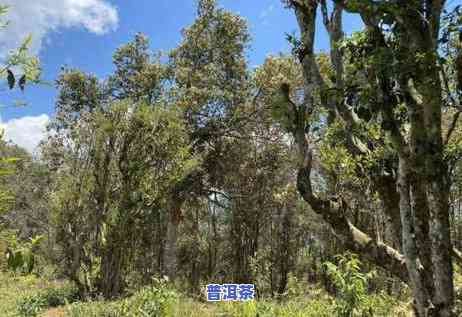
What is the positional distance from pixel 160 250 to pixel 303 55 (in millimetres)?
18461

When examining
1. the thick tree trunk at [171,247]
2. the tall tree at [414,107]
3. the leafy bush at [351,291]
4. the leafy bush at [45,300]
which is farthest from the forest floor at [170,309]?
the thick tree trunk at [171,247]

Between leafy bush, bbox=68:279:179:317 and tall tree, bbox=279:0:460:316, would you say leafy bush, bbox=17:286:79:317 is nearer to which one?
leafy bush, bbox=68:279:179:317

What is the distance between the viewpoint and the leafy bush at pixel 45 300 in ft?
29.6

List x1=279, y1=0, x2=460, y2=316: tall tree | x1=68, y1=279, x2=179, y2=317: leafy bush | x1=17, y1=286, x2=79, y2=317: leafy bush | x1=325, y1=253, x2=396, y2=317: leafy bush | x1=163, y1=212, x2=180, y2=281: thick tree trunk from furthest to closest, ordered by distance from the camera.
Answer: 1. x1=163, y1=212, x2=180, y2=281: thick tree trunk
2. x1=17, y1=286, x2=79, y2=317: leafy bush
3. x1=68, y1=279, x2=179, y2=317: leafy bush
4. x1=325, y1=253, x2=396, y2=317: leafy bush
5. x1=279, y1=0, x2=460, y2=316: tall tree

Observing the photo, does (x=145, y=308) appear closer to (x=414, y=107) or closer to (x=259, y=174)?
(x=414, y=107)

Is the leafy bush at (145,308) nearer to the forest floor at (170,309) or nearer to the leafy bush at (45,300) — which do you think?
the forest floor at (170,309)

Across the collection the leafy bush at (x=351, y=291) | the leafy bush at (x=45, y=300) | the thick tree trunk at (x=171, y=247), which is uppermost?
the thick tree trunk at (x=171, y=247)

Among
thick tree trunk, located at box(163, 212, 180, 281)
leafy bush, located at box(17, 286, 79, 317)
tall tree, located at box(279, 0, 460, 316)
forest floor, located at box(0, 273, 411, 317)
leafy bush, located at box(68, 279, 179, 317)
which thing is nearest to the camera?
tall tree, located at box(279, 0, 460, 316)

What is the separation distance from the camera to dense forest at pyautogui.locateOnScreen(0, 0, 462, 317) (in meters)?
3.61

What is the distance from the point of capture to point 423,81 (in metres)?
3.17

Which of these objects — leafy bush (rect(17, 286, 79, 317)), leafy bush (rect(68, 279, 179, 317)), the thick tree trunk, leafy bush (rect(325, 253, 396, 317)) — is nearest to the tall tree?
leafy bush (rect(325, 253, 396, 317))

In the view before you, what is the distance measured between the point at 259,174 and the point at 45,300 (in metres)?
10.4

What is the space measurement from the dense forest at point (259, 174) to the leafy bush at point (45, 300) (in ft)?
0.19

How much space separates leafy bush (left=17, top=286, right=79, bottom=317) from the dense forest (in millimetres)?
58
